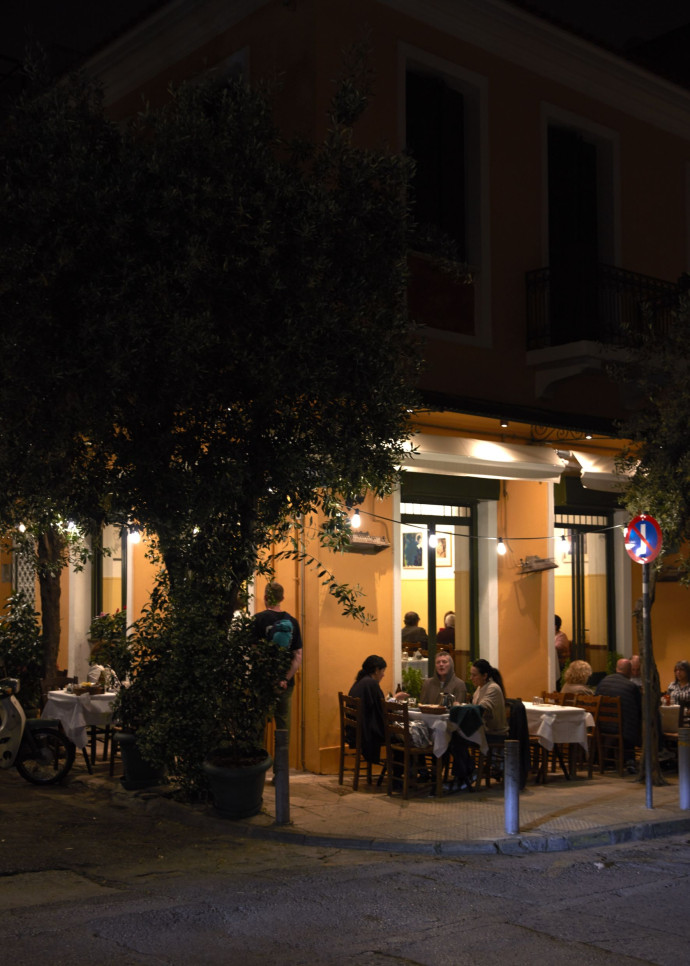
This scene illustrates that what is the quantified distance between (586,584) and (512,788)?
8.05m

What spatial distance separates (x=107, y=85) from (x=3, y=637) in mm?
8025

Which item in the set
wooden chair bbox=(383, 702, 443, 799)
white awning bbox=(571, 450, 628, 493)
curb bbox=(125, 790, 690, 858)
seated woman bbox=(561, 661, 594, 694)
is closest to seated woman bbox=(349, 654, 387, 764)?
wooden chair bbox=(383, 702, 443, 799)

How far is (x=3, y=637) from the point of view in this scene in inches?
541

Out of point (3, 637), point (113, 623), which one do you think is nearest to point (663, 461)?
point (113, 623)

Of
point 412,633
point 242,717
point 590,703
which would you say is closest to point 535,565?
point 412,633

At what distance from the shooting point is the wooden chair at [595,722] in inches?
489

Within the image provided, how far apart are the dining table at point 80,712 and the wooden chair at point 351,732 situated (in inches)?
98.9

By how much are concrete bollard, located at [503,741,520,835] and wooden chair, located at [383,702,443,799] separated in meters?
1.61

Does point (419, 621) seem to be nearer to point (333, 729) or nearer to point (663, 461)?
point (333, 729)

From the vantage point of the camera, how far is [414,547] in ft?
46.4

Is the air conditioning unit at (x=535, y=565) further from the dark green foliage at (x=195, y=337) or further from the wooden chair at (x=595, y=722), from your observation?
the dark green foliage at (x=195, y=337)

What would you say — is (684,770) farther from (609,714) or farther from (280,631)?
(280,631)

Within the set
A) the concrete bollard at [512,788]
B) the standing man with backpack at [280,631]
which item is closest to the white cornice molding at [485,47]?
the standing man with backpack at [280,631]

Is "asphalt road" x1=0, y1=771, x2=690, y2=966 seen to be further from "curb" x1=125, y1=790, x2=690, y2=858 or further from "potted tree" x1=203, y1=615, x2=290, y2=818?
"potted tree" x1=203, y1=615, x2=290, y2=818
